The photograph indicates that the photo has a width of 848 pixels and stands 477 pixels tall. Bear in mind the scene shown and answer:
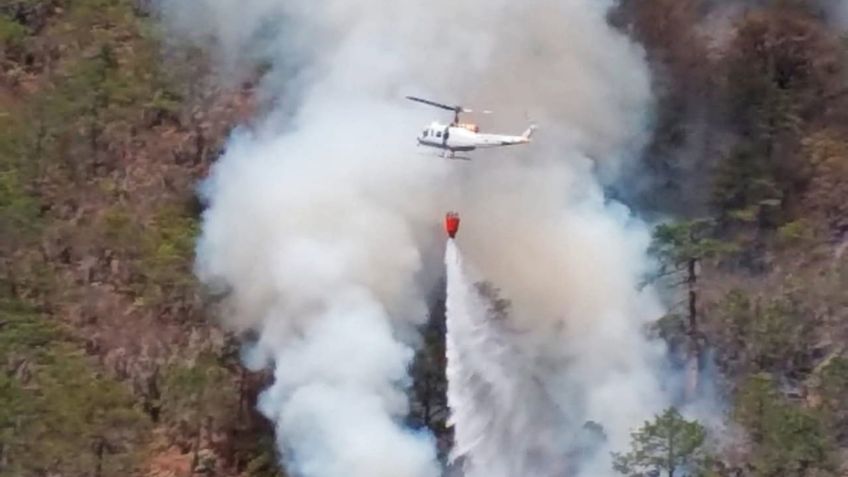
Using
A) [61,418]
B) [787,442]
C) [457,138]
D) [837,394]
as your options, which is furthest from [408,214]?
[787,442]

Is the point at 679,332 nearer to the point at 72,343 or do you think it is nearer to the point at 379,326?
the point at 379,326

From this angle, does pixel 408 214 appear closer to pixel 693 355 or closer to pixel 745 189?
pixel 693 355

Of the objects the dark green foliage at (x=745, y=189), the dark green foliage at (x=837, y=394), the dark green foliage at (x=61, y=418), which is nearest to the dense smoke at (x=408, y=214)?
the dark green foliage at (x=745, y=189)

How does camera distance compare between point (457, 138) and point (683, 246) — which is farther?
point (457, 138)

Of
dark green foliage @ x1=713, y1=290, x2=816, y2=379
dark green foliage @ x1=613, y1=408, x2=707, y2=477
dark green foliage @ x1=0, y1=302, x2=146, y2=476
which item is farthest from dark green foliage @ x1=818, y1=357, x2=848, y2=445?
dark green foliage @ x1=0, y1=302, x2=146, y2=476

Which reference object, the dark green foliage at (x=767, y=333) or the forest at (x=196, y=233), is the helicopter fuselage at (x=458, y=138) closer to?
the forest at (x=196, y=233)

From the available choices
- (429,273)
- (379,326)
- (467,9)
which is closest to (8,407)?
(379,326)

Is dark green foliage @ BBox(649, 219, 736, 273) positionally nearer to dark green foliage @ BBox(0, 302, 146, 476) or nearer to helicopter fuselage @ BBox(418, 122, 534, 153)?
helicopter fuselage @ BBox(418, 122, 534, 153)
